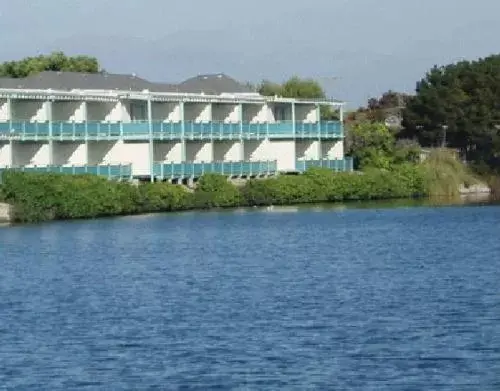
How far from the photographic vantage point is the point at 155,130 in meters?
86.6

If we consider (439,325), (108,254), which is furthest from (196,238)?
(439,325)

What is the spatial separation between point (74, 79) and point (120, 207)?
65.1 ft

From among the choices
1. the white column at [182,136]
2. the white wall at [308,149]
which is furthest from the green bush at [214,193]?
the white wall at [308,149]

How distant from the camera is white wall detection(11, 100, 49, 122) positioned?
81125 millimetres

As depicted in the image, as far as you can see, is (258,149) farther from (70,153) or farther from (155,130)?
(70,153)

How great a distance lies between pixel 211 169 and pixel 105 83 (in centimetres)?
1061

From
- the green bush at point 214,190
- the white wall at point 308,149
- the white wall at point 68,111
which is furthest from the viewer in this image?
the white wall at point 308,149

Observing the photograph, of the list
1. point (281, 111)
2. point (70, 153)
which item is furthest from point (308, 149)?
point (70, 153)

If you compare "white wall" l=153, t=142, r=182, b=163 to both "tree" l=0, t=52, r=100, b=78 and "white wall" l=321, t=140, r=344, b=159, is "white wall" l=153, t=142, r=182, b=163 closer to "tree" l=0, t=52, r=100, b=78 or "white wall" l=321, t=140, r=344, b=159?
"white wall" l=321, t=140, r=344, b=159

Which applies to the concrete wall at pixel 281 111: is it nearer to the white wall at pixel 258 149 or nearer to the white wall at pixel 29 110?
the white wall at pixel 258 149

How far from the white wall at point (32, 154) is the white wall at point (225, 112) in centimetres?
1823

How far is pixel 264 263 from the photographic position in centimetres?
4934

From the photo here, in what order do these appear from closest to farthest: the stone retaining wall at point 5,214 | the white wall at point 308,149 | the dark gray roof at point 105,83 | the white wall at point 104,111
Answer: the stone retaining wall at point 5,214
the white wall at point 104,111
the dark gray roof at point 105,83
the white wall at point 308,149

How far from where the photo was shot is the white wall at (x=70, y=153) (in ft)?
271
